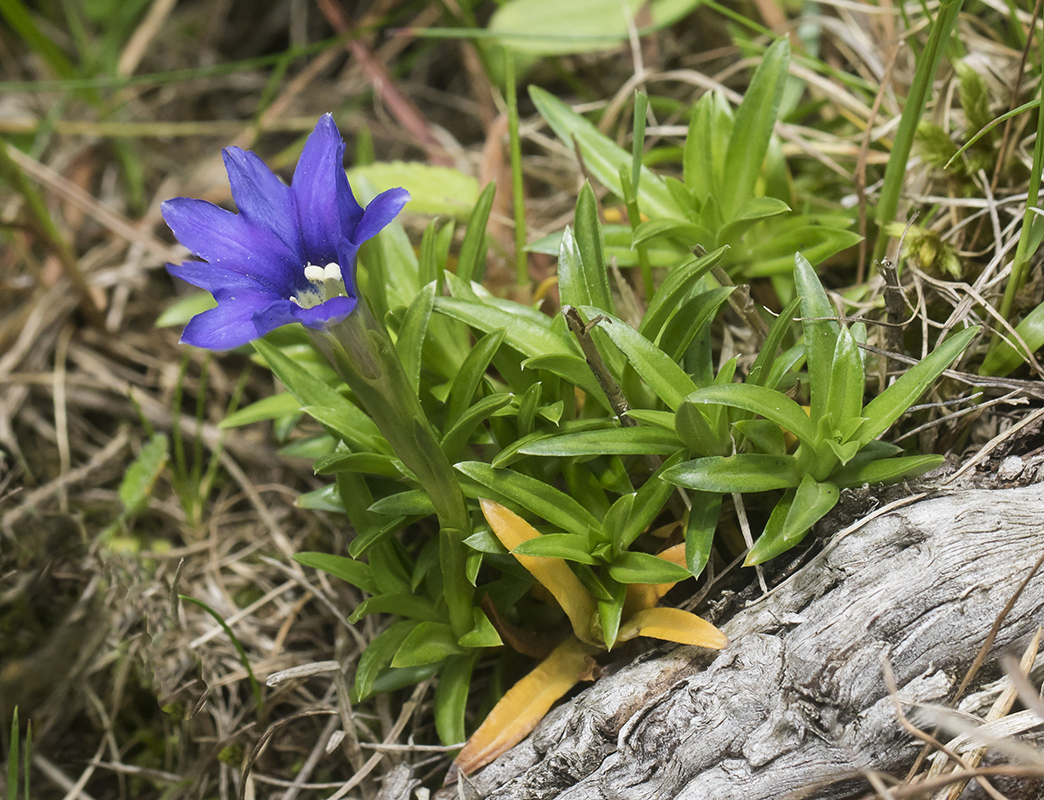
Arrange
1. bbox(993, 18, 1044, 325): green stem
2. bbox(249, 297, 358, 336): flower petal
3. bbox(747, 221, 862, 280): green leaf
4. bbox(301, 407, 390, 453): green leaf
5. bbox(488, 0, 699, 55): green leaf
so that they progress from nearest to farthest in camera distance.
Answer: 1. bbox(249, 297, 358, 336): flower petal
2. bbox(993, 18, 1044, 325): green stem
3. bbox(301, 407, 390, 453): green leaf
4. bbox(747, 221, 862, 280): green leaf
5. bbox(488, 0, 699, 55): green leaf

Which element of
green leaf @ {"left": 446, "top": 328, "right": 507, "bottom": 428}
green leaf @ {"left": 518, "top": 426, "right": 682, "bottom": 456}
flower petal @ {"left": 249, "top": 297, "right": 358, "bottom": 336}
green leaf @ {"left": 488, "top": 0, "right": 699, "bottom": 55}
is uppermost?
green leaf @ {"left": 488, "top": 0, "right": 699, "bottom": 55}

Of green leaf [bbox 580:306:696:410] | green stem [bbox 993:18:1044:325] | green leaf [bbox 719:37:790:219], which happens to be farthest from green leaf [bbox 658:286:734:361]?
green stem [bbox 993:18:1044:325]

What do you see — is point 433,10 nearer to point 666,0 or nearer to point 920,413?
point 666,0

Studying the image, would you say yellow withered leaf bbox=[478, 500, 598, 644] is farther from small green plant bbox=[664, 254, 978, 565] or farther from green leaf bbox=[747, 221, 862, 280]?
green leaf bbox=[747, 221, 862, 280]

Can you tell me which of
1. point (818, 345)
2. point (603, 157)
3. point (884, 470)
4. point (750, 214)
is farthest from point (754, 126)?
point (884, 470)

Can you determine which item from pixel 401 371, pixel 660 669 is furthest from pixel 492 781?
pixel 401 371

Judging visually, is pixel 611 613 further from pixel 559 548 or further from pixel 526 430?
pixel 526 430
